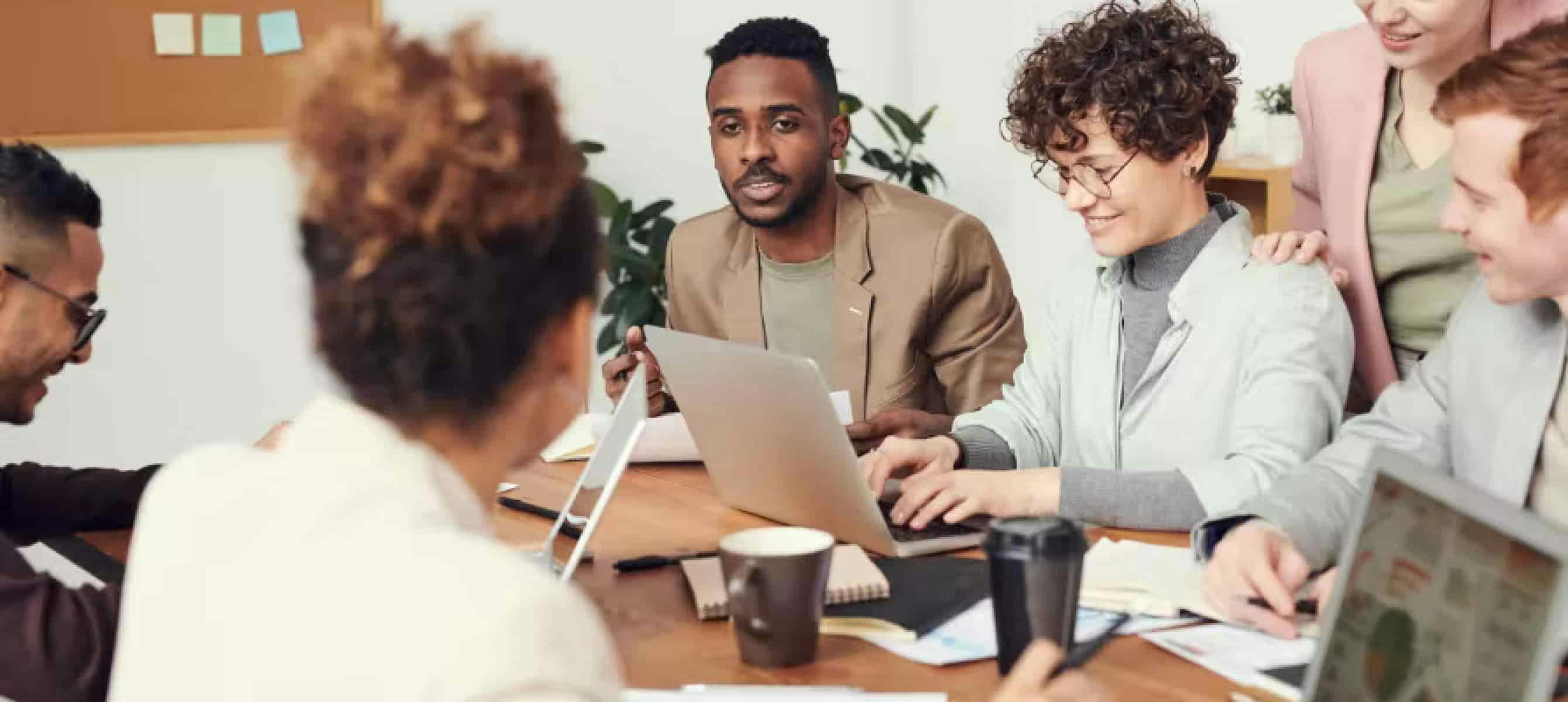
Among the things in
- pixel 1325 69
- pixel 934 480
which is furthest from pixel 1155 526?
pixel 1325 69

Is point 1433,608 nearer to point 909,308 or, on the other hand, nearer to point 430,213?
point 430,213

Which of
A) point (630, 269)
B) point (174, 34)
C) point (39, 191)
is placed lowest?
point (630, 269)

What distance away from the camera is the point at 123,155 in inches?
157

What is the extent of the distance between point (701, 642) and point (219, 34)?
3163 mm

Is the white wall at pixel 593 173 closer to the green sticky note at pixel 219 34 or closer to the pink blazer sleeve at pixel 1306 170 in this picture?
the green sticky note at pixel 219 34

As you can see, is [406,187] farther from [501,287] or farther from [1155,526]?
[1155,526]

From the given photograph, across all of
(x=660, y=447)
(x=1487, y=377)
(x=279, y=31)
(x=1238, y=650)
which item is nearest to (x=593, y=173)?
(x=279, y=31)

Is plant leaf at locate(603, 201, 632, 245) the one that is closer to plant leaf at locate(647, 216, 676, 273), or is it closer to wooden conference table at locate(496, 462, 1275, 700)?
plant leaf at locate(647, 216, 676, 273)

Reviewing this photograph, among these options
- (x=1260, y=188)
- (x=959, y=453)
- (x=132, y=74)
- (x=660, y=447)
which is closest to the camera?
(x=959, y=453)

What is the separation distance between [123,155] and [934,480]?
118 inches

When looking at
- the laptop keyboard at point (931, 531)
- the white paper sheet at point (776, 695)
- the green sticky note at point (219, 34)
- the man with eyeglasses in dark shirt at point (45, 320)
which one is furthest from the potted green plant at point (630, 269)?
the white paper sheet at point (776, 695)

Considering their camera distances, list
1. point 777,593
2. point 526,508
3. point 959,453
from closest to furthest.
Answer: point 777,593
point 526,508
point 959,453

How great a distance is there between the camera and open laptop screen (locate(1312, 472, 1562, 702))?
0.86 m

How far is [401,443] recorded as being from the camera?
2.89 ft
